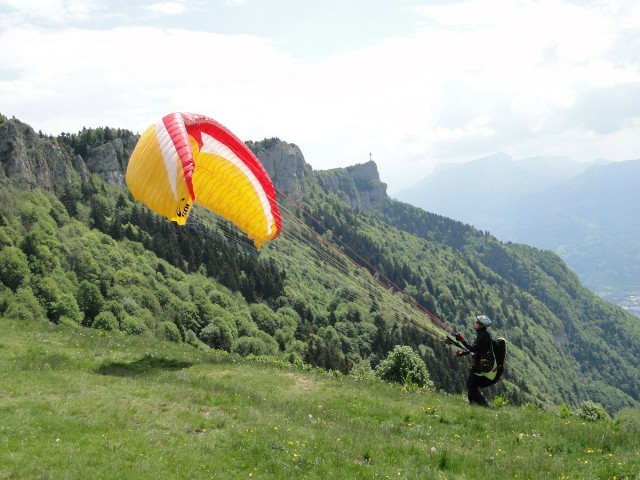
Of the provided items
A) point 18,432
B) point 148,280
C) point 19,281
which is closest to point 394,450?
point 18,432

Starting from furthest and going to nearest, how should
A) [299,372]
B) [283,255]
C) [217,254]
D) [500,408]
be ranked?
[283,255], [217,254], [299,372], [500,408]

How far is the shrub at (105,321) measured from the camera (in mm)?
78500

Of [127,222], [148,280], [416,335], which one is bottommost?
[416,335]

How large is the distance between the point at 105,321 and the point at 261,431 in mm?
73907

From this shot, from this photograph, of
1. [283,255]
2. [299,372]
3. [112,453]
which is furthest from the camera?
[283,255]

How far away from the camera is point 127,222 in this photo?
422 ft

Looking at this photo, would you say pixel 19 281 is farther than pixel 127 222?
No

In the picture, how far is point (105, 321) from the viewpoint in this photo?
263 feet

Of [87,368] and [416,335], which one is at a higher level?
[87,368]

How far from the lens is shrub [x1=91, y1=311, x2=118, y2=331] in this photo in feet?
258

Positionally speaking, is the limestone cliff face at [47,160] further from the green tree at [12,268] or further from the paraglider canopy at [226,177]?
the paraglider canopy at [226,177]

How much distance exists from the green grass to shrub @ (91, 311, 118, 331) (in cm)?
6137

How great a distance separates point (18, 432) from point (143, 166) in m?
10.8

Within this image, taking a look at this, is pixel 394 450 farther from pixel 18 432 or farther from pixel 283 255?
pixel 283 255
